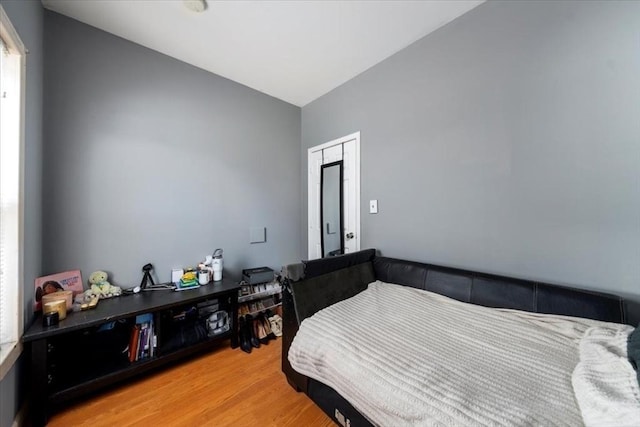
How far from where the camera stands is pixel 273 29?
179cm

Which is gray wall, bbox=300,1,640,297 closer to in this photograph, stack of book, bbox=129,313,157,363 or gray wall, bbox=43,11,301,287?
gray wall, bbox=43,11,301,287

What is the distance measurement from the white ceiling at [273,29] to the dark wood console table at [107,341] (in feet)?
7.13

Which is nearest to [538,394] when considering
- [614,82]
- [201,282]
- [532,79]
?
[614,82]

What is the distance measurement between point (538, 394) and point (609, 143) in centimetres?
129

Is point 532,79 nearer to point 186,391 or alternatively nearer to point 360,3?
point 360,3

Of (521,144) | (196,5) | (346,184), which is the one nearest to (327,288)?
(346,184)

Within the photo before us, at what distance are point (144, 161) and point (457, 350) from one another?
266 cm

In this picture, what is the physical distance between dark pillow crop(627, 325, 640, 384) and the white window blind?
8.87ft

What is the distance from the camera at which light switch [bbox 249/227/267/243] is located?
264 centimetres

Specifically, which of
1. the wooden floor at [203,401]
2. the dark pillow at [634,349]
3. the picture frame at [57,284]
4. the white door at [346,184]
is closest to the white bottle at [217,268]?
the wooden floor at [203,401]

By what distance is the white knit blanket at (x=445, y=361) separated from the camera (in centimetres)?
77

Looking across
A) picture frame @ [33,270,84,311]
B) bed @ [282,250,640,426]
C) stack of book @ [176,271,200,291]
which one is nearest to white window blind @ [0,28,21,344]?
picture frame @ [33,270,84,311]

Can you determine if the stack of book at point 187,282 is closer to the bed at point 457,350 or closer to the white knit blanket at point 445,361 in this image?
the bed at point 457,350

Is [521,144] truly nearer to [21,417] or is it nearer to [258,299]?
[258,299]
